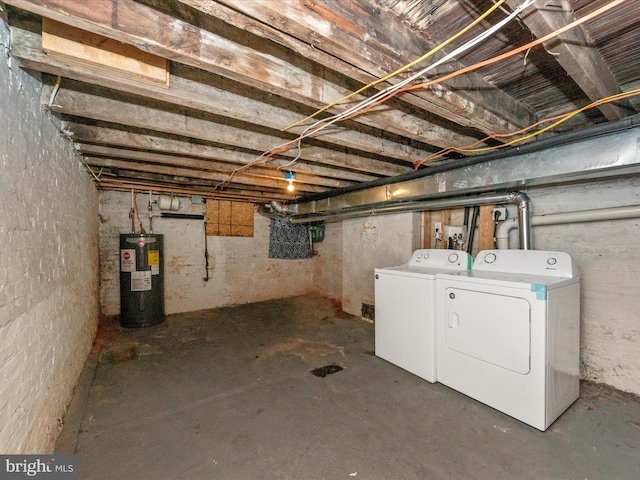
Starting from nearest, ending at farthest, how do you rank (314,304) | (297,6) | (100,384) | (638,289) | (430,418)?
(297,6), (430,418), (638,289), (100,384), (314,304)

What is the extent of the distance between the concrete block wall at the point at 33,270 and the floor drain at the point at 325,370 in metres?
1.81

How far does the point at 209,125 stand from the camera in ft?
6.54

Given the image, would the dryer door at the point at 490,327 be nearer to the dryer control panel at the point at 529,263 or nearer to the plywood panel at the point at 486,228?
the dryer control panel at the point at 529,263

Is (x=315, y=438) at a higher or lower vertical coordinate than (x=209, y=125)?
lower

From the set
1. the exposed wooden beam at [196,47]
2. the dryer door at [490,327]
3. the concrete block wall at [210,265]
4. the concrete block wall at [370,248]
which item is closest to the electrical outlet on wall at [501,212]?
the concrete block wall at [370,248]

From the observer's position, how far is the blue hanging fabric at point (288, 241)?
557 centimetres

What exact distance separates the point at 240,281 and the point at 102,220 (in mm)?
2333

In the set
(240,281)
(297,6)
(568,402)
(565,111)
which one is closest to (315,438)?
(568,402)

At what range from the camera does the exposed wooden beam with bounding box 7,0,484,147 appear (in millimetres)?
947

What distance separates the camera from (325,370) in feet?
8.62

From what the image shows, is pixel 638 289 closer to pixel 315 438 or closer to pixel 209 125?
pixel 315 438

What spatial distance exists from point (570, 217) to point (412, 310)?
156 cm

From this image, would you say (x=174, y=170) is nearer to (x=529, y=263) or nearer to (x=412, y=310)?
(x=412, y=310)

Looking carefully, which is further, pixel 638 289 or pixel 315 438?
pixel 638 289
